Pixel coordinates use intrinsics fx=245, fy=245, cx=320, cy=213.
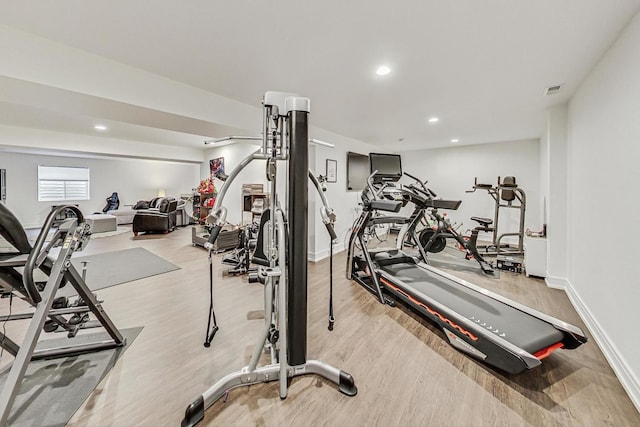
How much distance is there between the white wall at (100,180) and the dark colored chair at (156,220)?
290 centimetres

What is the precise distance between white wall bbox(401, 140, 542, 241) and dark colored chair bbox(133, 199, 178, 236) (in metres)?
7.00

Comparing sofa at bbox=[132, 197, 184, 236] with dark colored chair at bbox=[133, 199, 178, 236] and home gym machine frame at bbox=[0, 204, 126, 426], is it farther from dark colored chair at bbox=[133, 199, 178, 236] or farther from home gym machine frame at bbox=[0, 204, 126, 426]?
home gym machine frame at bbox=[0, 204, 126, 426]

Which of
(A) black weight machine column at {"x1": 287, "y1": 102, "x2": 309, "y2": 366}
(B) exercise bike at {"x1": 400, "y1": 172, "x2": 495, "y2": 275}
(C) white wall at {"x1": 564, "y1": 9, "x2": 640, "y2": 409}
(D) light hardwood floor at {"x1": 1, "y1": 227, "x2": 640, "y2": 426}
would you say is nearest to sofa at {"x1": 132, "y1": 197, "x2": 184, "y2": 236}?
(D) light hardwood floor at {"x1": 1, "y1": 227, "x2": 640, "y2": 426}

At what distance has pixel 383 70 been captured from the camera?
231 centimetres

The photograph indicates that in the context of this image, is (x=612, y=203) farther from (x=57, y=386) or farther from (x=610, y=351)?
(x=57, y=386)

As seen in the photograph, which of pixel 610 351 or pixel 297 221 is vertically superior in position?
pixel 297 221

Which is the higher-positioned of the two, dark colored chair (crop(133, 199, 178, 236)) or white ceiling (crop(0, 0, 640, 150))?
white ceiling (crop(0, 0, 640, 150))

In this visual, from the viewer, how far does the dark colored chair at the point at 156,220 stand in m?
6.46

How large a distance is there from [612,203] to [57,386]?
4.11 m

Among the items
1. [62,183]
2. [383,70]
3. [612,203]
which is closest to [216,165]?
[62,183]

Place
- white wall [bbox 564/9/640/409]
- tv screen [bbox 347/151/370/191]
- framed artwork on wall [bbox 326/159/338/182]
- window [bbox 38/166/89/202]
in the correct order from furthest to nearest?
window [bbox 38/166/89/202] → tv screen [bbox 347/151/370/191] → framed artwork on wall [bbox 326/159/338/182] → white wall [bbox 564/9/640/409]

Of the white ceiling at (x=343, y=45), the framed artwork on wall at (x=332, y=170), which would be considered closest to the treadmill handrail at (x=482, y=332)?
the white ceiling at (x=343, y=45)

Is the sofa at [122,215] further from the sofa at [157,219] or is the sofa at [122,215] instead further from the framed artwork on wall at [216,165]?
the framed artwork on wall at [216,165]

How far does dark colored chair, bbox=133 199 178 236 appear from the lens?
6461 mm
